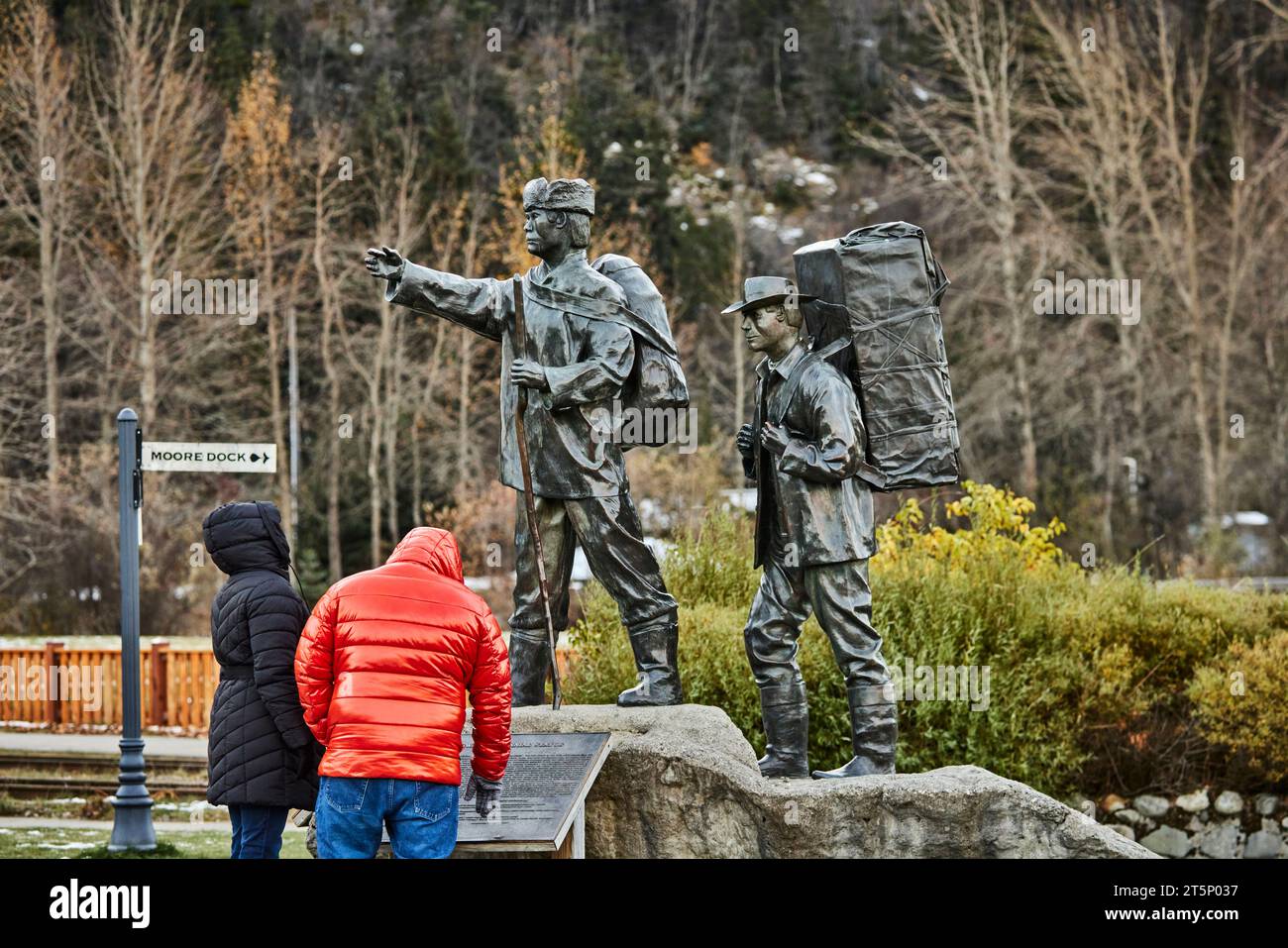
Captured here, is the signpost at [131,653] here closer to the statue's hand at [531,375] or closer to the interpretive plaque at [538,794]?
the statue's hand at [531,375]

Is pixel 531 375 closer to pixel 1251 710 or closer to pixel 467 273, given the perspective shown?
pixel 1251 710

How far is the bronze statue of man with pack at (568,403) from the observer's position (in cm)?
823

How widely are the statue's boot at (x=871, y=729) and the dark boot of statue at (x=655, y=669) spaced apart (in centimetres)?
105

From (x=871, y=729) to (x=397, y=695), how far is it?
114 inches

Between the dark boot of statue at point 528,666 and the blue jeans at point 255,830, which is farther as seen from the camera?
the dark boot of statue at point 528,666

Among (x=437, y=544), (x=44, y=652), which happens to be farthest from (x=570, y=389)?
(x=44, y=652)

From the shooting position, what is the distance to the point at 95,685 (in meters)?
18.7

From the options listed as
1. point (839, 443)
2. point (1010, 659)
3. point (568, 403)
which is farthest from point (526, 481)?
point (1010, 659)

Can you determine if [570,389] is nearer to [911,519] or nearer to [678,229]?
[911,519]

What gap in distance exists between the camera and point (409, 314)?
35031 millimetres

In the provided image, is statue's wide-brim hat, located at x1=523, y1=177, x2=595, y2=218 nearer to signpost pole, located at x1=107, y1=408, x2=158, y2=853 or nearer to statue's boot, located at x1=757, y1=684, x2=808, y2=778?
statue's boot, located at x1=757, y1=684, x2=808, y2=778

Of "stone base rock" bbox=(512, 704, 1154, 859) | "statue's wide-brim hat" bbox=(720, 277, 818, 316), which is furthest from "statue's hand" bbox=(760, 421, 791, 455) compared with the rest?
"stone base rock" bbox=(512, 704, 1154, 859)

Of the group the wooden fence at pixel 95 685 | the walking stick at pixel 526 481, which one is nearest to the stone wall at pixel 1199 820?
the walking stick at pixel 526 481

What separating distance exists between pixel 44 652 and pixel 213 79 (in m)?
20.6
